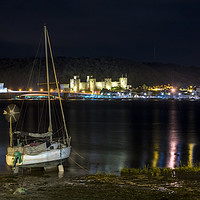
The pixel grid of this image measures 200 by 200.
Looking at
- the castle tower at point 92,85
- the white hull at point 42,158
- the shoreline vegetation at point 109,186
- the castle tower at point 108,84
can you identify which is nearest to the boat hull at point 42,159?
the white hull at point 42,158

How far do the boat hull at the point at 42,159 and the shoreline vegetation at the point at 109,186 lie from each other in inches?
17.0

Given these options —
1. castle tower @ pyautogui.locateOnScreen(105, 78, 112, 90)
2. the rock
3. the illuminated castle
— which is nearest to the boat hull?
the rock

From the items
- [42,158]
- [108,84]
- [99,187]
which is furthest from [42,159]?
[108,84]

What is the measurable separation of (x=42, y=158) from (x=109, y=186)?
3364 millimetres

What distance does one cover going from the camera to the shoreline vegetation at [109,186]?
8.50 meters

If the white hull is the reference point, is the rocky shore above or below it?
below

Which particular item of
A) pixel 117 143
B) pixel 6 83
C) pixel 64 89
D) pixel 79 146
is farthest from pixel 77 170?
pixel 6 83

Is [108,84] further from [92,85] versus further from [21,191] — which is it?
[21,191]

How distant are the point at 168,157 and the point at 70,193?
8.80 meters

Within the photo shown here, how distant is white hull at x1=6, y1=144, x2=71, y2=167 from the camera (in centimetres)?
1172

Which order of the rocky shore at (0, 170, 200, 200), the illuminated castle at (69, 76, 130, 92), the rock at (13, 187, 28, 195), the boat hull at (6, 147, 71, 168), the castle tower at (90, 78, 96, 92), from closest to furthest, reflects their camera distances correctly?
the rocky shore at (0, 170, 200, 200), the rock at (13, 187, 28, 195), the boat hull at (6, 147, 71, 168), the castle tower at (90, 78, 96, 92), the illuminated castle at (69, 76, 130, 92)

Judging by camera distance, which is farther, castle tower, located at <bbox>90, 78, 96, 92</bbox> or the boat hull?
castle tower, located at <bbox>90, 78, 96, 92</bbox>

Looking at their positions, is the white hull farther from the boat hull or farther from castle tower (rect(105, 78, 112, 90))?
castle tower (rect(105, 78, 112, 90))

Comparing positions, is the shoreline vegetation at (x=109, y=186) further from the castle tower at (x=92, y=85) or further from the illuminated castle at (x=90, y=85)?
the illuminated castle at (x=90, y=85)
